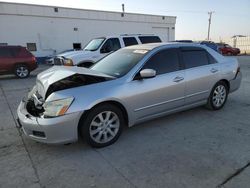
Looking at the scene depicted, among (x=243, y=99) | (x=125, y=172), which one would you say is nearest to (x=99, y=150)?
(x=125, y=172)

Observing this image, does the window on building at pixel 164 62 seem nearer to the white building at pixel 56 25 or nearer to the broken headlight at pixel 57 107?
the broken headlight at pixel 57 107

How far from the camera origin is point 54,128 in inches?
125

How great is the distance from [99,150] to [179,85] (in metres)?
1.95

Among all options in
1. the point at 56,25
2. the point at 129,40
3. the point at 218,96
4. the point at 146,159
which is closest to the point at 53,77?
the point at 146,159

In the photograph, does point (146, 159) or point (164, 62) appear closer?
point (146, 159)

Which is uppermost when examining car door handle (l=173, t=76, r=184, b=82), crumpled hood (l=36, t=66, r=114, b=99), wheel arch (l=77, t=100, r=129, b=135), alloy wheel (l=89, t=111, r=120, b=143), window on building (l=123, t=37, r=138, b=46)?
window on building (l=123, t=37, r=138, b=46)

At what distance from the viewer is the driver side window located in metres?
10.1

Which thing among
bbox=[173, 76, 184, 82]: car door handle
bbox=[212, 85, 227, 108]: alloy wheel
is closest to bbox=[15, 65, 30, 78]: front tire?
bbox=[173, 76, 184, 82]: car door handle

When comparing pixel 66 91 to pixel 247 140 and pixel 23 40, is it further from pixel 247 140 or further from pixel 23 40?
pixel 23 40

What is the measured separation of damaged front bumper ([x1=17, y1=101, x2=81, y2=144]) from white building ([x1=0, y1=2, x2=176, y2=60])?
1955 cm

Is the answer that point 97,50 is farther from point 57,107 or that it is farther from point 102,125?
point 57,107

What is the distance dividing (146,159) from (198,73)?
233cm

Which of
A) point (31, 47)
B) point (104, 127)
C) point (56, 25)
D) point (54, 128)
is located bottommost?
point (104, 127)

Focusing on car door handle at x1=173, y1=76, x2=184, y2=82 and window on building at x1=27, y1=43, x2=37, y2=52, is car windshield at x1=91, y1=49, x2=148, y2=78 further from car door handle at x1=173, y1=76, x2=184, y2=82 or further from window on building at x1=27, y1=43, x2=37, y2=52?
window on building at x1=27, y1=43, x2=37, y2=52
